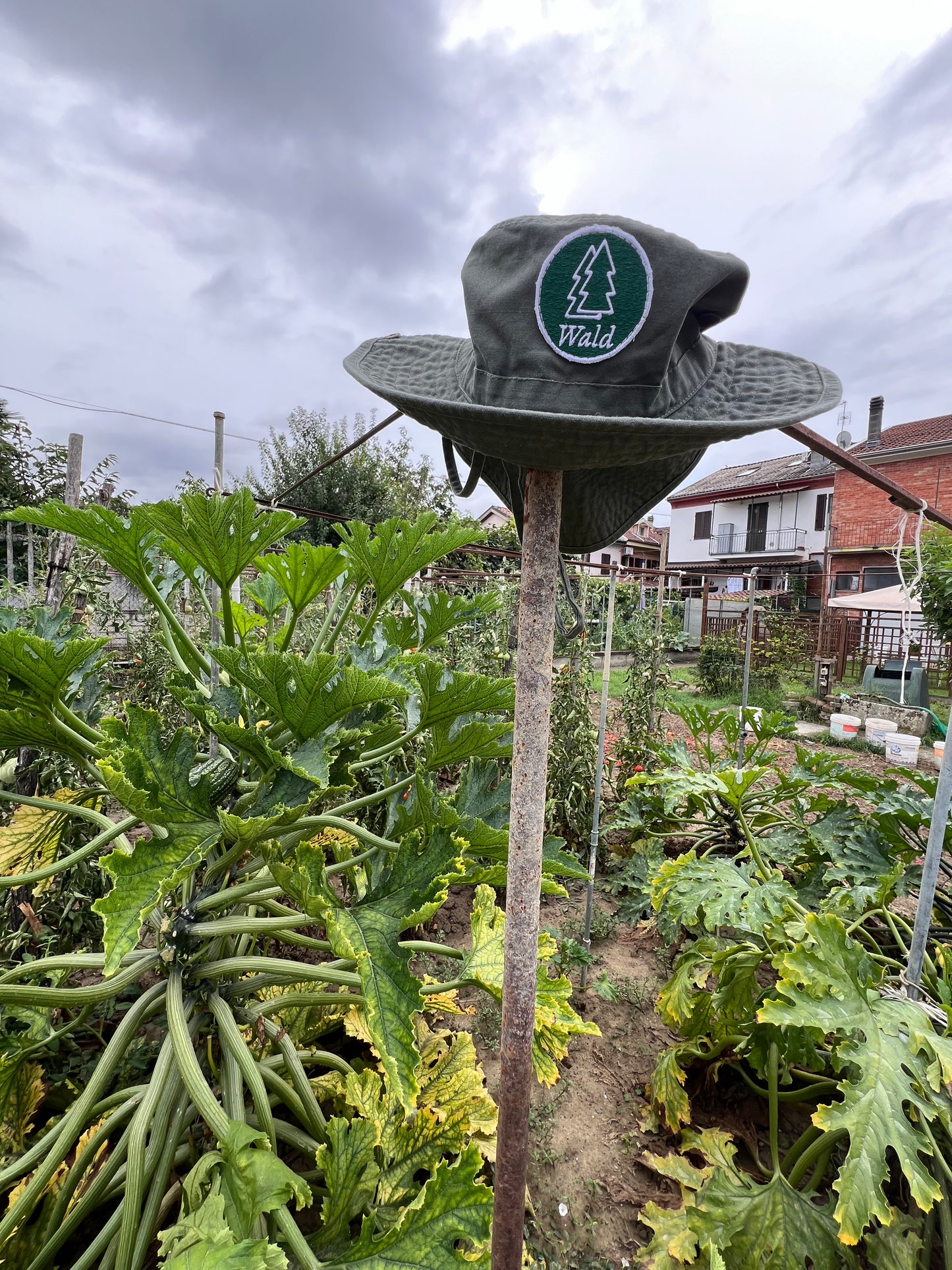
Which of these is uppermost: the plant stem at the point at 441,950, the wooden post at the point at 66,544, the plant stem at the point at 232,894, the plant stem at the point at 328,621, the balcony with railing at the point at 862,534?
the balcony with railing at the point at 862,534

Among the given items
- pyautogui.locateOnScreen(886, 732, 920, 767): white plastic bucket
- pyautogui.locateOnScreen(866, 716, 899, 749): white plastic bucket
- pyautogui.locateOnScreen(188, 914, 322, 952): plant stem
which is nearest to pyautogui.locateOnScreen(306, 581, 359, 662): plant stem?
pyautogui.locateOnScreen(188, 914, 322, 952): plant stem

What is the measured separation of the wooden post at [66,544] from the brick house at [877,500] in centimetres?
1333

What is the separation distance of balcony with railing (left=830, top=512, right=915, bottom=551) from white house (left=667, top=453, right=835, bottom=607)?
3.16 ft

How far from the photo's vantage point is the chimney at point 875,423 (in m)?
13.7

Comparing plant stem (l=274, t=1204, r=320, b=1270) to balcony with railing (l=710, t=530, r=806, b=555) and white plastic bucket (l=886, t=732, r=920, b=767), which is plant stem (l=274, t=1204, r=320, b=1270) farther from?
balcony with railing (l=710, t=530, r=806, b=555)

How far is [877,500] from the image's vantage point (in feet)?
46.1

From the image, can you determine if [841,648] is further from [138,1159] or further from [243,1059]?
[138,1159]

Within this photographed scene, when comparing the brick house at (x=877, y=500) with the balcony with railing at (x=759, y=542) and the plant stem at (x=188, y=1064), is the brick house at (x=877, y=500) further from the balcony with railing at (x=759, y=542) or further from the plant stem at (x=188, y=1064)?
the plant stem at (x=188, y=1064)

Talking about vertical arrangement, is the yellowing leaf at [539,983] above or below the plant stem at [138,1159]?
above

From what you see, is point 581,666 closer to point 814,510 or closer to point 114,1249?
point 114,1249

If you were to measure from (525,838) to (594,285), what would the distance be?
2.36ft

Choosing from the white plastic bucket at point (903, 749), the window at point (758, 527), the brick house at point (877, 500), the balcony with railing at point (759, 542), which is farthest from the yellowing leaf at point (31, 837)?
the window at point (758, 527)

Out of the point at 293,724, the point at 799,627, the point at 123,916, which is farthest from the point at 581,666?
the point at 799,627

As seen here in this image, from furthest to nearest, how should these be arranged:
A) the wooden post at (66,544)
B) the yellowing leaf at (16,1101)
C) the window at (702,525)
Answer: the window at (702,525) → the wooden post at (66,544) → the yellowing leaf at (16,1101)
